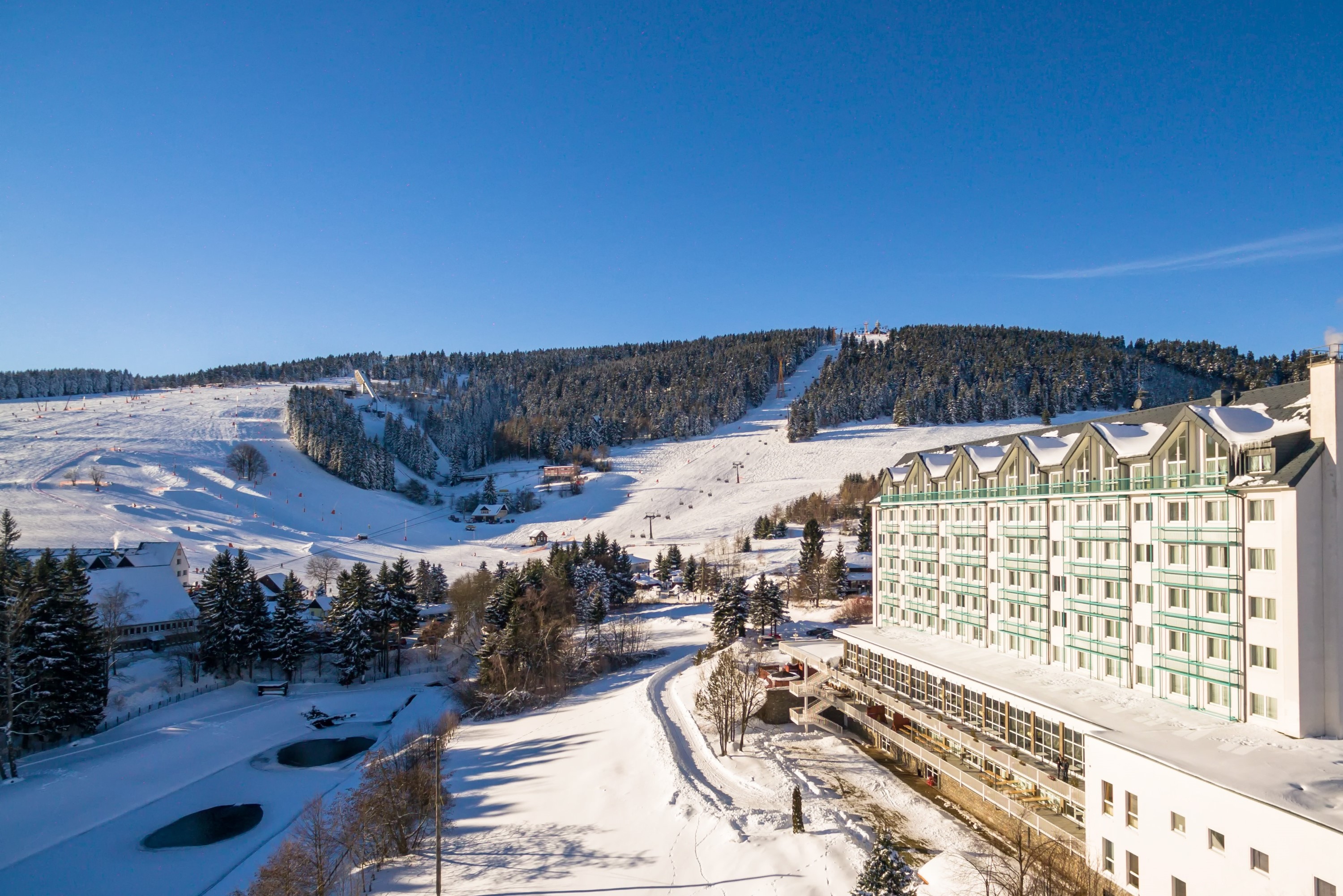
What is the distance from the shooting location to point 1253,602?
2108 centimetres

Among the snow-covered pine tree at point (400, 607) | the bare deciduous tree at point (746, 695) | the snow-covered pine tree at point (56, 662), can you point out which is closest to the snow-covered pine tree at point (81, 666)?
the snow-covered pine tree at point (56, 662)

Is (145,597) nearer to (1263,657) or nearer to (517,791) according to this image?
(517,791)

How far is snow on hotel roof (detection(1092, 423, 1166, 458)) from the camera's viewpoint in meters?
25.2

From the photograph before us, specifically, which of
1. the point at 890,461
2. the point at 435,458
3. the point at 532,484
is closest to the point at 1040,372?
the point at 890,461

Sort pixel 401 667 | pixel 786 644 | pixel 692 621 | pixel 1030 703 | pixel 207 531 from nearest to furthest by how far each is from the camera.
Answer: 1. pixel 1030 703
2. pixel 786 644
3. pixel 401 667
4. pixel 692 621
5. pixel 207 531

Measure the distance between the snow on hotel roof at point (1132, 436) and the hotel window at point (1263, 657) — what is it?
725 centimetres

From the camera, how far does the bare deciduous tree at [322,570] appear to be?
8162 cm

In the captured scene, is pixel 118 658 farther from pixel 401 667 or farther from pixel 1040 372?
pixel 1040 372

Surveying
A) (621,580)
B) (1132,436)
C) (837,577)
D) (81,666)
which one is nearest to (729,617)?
(837,577)

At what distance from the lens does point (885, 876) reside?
1681 centimetres

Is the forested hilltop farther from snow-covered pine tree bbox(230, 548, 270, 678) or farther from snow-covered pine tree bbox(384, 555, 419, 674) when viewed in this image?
snow-covered pine tree bbox(230, 548, 270, 678)

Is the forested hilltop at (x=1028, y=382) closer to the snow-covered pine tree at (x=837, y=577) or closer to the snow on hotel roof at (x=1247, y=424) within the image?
the snow-covered pine tree at (x=837, y=577)

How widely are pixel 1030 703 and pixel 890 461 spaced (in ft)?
354

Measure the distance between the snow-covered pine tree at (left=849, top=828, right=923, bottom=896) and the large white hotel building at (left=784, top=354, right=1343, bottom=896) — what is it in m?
7.59
